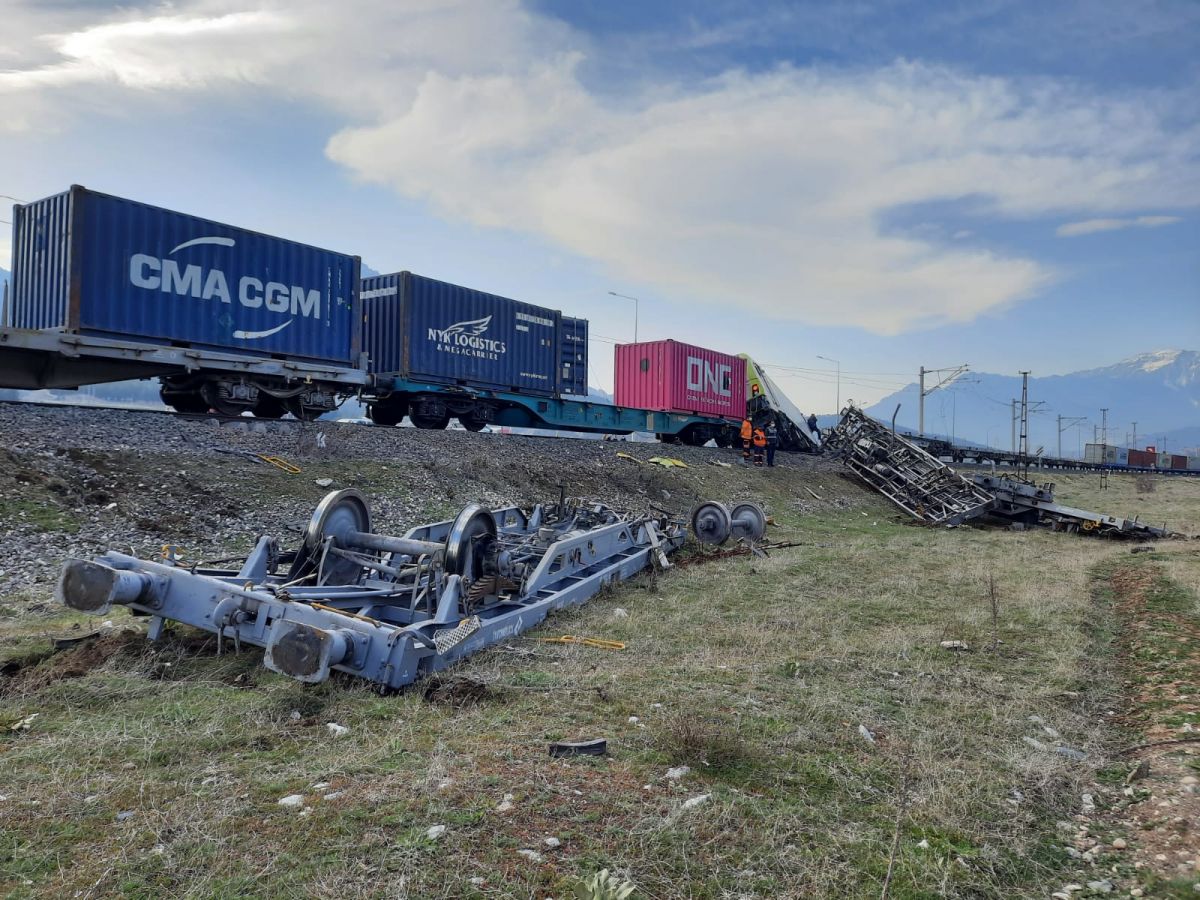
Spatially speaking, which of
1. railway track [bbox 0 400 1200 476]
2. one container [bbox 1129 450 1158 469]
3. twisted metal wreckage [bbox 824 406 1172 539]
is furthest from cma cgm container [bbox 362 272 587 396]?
one container [bbox 1129 450 1158 469]

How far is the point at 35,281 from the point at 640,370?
659 inches

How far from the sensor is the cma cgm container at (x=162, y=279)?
39.7 ft

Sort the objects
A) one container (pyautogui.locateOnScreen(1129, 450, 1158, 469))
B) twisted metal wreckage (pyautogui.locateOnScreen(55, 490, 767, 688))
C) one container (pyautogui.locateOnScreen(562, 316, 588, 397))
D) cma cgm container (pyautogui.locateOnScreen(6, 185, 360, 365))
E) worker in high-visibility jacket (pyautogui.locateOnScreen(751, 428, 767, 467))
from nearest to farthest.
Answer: twisted metal wreckage (pyautogui.locateOnScreen(55, 490, 767, 688)), cma cgm container (pyautogui.locateOnScreen(6, 185, 360, 365)), one container (pyautogui.locateOnScreen(562, 316, 588, 397)), worker in high-visibility jacket (pyautogui.locateOnScreen(751, 428, 767, 467)), one container (pyautogui.locateOnScreen(1129, 450, 1158, 469))

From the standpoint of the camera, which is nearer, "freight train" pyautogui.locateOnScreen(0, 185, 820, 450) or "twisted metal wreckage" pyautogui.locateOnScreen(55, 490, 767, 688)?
"twisted metal wreckage" pyautogui.locateOnScreen(55, 490, 767, 688)

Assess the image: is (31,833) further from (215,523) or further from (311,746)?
(215,523)

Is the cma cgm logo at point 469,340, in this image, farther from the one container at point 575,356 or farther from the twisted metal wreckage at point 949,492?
the twisted metal wreckage at point 949,492

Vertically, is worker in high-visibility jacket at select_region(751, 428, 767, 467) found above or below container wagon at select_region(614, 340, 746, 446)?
Answer: below

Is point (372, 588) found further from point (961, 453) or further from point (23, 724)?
point (961, 453)

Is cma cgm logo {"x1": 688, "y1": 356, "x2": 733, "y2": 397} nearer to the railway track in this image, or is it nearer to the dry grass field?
the railway track

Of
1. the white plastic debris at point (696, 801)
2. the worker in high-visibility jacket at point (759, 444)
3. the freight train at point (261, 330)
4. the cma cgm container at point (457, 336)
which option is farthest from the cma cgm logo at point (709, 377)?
the white plastic debris at point (696, 801)

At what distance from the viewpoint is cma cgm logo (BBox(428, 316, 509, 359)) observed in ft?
59.0

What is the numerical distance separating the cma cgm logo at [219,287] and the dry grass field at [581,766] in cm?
816

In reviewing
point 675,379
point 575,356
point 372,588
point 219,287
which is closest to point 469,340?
point 575,356

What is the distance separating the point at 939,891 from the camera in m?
2.69
